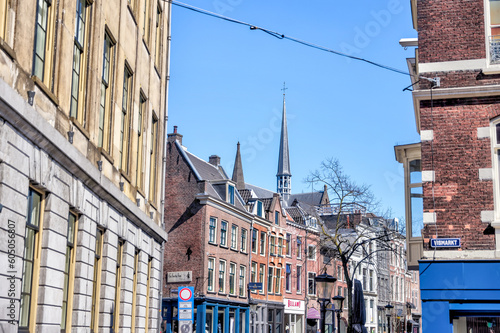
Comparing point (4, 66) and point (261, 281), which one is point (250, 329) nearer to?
point (261, 281)

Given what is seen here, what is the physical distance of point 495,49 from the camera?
1338 cm

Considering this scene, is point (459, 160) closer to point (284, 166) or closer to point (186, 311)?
point (186, 311)

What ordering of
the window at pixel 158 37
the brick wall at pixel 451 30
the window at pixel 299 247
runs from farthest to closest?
the window at pixel 299 247 < the window at pixel 158 37 < the brick wall at pixel 451 30

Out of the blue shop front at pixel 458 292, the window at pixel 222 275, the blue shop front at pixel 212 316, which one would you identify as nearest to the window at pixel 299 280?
the blue shop front at pixel 212 316

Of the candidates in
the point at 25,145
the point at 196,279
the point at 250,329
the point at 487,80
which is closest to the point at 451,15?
the point at 487,80

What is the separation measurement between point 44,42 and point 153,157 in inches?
390

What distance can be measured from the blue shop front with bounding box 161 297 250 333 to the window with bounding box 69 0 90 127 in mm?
30384

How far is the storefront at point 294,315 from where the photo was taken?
56156 mm

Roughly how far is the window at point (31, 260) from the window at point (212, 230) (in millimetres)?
34485

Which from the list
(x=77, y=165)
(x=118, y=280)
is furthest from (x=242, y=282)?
(x=77, y=165)

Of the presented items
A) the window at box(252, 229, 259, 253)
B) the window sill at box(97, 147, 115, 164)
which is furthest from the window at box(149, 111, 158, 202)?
the window at box(252, 229, 259, 253)

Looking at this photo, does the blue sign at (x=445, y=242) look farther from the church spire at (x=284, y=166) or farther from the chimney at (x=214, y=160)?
the church spire at (x=284, y=166)

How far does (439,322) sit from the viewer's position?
12.5 meters

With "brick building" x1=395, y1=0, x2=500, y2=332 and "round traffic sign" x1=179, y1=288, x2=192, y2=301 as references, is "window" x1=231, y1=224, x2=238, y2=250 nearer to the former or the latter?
"round traffic sign" x1=179, y1=288, x2=192, y2=301
